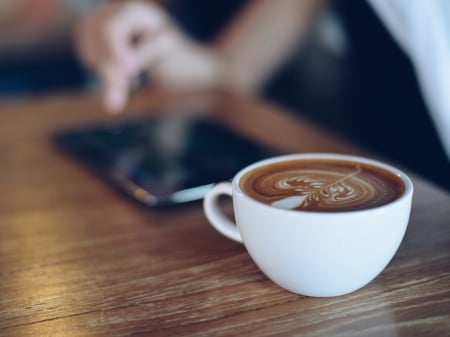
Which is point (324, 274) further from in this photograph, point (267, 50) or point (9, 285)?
point (267, 50)

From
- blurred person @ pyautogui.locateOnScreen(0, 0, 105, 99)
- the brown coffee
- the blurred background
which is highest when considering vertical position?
the brown coffee

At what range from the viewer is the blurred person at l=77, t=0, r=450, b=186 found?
721 millimetres

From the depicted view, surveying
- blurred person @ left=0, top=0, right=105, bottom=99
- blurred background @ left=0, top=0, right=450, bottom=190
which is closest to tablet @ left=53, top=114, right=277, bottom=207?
blurred background @ left=0, top=0, right=450, bottom=190

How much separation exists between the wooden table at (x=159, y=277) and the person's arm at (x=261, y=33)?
578mm

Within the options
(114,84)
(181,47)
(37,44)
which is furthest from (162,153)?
(37,44)

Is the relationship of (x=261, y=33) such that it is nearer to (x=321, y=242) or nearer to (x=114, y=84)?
(x=114, y=84)

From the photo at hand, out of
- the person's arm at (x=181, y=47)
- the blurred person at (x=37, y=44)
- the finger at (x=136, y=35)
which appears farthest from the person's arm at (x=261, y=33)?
the blurred person at (x=37, y=44)

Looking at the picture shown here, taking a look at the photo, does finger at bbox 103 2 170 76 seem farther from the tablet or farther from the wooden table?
the wooden table

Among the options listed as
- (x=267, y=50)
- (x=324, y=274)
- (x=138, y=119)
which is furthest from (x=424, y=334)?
(x=267, y=50)

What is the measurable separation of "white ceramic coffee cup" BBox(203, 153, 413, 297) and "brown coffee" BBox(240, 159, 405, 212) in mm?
14

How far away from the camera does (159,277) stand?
1.69ft

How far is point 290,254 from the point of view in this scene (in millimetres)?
440

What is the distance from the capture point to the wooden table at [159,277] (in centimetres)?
44

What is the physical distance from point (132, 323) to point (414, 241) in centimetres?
25
